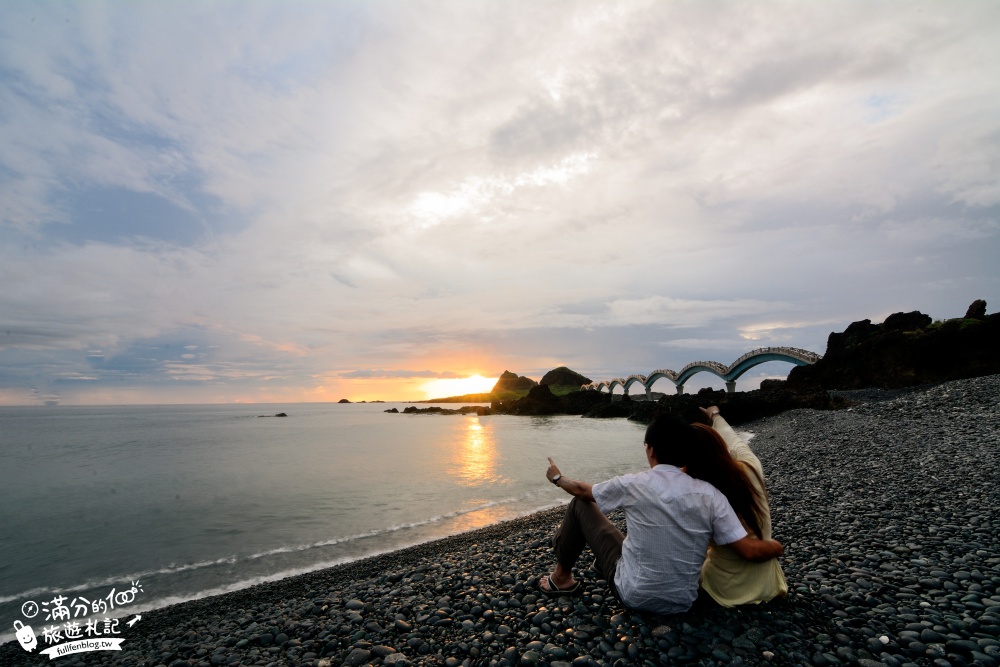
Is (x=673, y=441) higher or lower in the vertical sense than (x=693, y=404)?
higher

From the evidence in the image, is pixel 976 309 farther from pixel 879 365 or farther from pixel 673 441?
pixel 673 441

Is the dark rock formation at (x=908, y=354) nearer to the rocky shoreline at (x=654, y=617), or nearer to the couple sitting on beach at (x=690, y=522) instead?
the rocky shoreline at (x=654, y=617)

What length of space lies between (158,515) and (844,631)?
68.0ft

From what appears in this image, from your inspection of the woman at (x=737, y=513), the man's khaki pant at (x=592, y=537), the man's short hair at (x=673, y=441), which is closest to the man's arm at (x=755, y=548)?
the woman at (x=737, y=513)

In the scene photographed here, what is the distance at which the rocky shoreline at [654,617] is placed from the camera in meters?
4.40

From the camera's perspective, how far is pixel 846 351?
175 feet

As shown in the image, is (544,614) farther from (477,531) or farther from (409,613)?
(477,531)

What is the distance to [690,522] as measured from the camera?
4266mm

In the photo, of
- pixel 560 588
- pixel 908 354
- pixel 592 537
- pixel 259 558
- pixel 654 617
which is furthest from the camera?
pixel 908 354

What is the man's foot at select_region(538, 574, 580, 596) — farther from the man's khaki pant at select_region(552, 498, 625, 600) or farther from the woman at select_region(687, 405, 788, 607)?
the woman at select_region(687, 405, 788, 607)

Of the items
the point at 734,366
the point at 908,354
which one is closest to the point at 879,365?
the point at 908,354

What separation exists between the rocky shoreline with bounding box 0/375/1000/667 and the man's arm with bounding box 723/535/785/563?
0.86 metres

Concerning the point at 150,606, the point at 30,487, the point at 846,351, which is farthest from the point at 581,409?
the point at 150,606

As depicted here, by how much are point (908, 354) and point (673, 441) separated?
56566 mm
